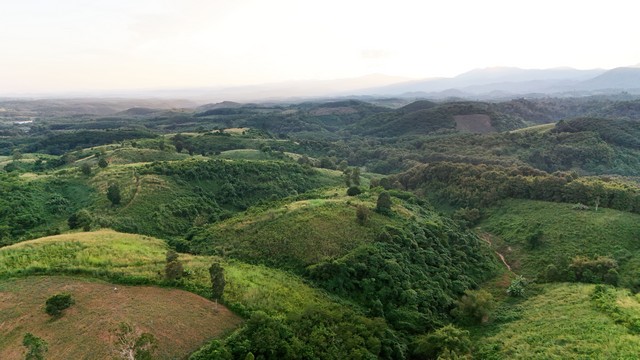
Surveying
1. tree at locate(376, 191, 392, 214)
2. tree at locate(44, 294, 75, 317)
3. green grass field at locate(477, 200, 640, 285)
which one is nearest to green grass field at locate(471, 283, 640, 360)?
green grass field at locate(477, 200, 640, 285)

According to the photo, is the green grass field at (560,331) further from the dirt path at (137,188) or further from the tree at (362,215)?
the dirt path at (137,188)

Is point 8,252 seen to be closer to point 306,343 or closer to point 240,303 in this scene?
point 240,303

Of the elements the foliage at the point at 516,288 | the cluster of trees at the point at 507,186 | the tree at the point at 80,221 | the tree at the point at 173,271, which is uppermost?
the tree at the point at 173,271

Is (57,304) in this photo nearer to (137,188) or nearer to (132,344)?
(132,344)

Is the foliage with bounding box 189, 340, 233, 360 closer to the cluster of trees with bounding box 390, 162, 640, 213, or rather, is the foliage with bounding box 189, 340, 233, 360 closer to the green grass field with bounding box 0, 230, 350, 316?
the green grass field with bounding box 0, 230, 350, 316

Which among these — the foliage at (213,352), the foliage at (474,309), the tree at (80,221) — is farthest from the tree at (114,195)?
the foliage at (474,309)
